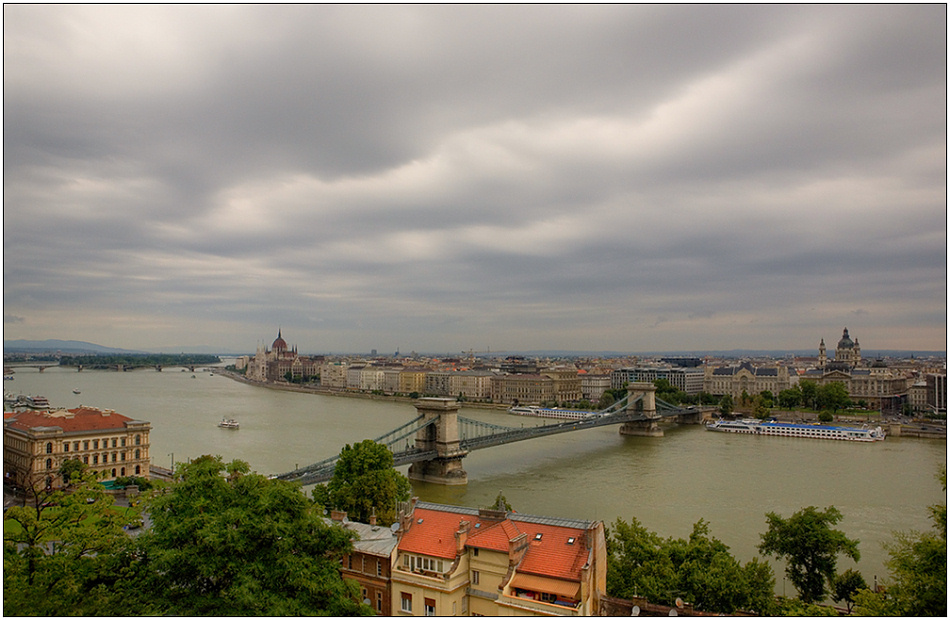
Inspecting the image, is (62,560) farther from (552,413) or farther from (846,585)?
(552,413)

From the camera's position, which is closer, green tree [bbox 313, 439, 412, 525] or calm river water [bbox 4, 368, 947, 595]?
green tree [bbox 313, 439, 412, 525]

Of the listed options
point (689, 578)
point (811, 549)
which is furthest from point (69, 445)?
point (811, 549)

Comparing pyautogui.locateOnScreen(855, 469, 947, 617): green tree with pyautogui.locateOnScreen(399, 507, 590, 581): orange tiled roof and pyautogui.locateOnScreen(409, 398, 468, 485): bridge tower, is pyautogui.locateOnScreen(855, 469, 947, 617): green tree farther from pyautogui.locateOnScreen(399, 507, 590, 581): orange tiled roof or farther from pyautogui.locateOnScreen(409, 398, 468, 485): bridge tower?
pyautogui.locateOnScreen(409, 398, 468, 485): bridge tower

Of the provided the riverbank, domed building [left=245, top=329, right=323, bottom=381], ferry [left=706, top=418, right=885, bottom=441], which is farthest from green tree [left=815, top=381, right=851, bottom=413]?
domed building [left=245, top=329, right=323, bottom=381]

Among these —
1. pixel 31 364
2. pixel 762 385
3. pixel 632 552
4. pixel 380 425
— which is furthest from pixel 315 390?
pixel 632 552

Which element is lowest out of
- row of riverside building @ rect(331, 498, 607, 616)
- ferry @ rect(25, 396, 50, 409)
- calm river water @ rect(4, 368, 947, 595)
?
calm river water @ rect(4, 368, 947, 595)

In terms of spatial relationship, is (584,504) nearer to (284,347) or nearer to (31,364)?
(31,364)
